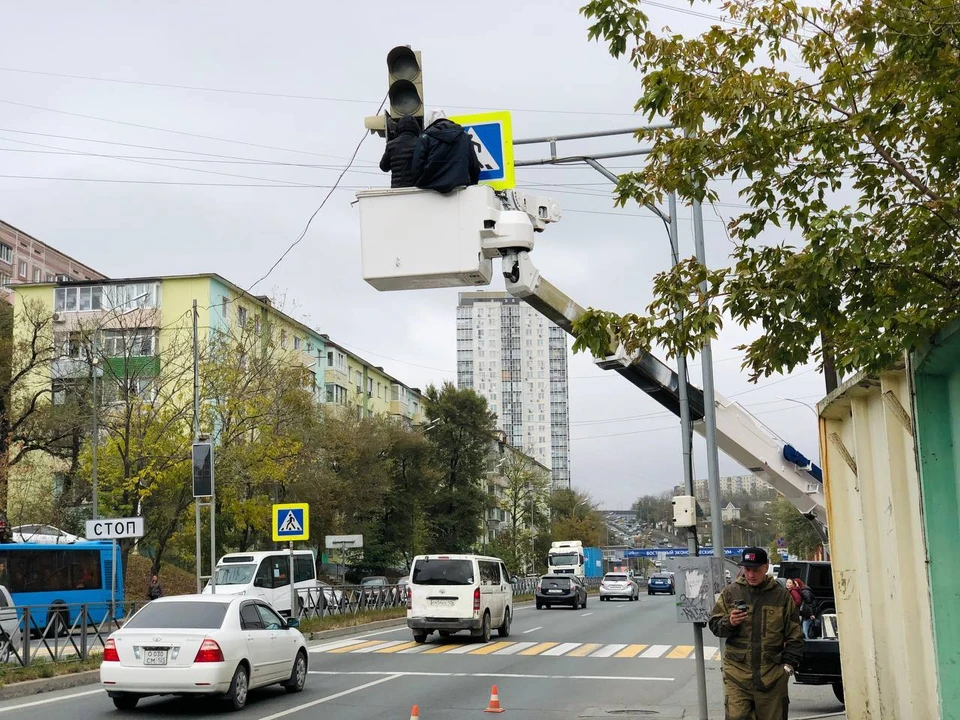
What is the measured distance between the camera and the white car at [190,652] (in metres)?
13.2

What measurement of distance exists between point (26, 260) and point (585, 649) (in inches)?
3458

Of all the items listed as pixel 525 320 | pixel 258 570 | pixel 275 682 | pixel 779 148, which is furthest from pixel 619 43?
pixel 525 320

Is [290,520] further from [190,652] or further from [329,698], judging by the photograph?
[190,652]

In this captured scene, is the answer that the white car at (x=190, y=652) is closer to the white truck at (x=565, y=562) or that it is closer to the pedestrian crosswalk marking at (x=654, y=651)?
the pedestrian crosswalk marking at (x=654, y=651)

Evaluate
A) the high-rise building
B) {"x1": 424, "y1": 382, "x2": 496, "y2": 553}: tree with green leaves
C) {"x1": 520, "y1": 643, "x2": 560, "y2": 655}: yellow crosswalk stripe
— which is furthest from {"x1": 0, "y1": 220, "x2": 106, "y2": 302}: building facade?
the high-rise building

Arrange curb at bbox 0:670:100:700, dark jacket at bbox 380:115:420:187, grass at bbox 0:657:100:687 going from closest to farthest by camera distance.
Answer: dark jacket at bbox 380:115:420:187, curb at bbox 0:670:100:700, grass at bbox 0:657:100:687

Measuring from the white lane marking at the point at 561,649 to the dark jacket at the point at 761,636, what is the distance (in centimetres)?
1449

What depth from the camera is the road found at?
1380cm

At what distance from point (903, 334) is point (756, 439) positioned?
712cm

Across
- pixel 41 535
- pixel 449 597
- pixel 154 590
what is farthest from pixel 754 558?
pixel 41 535

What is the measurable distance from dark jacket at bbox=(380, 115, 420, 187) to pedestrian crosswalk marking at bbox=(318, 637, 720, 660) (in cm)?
1592

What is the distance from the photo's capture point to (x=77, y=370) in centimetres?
4238

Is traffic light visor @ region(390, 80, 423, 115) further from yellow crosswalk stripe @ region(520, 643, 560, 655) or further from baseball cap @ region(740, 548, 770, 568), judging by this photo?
yellow crosswalk stripe @ region(520, 643, 560, 655)

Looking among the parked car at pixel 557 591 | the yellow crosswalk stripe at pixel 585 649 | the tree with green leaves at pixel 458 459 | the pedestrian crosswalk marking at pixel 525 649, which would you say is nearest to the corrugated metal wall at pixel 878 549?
the pedestrian crosswalk marking at pixel 525 649
